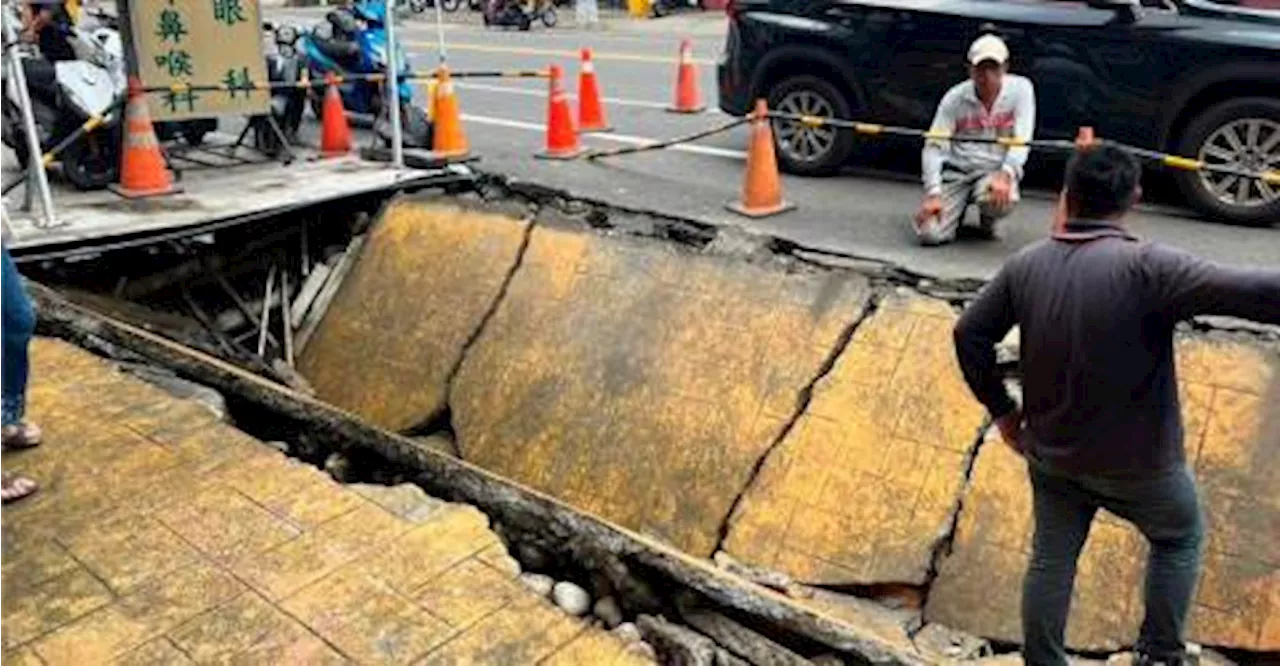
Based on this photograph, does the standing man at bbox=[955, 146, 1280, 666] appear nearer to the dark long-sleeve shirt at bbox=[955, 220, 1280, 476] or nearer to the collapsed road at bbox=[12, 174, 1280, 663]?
the dark long-sleeve shirt at bbox=[955, 220, 1280, 476]

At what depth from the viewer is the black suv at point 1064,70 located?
21.7 feet

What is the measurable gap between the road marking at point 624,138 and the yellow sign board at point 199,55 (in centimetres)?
303

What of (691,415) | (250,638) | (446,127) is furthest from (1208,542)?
(446,127)

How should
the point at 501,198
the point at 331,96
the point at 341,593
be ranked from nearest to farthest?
the point at 341,593, the point at 501,198, the point at 331,96

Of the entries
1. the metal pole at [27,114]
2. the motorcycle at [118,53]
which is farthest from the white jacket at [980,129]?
the motorcycle at [118,53]

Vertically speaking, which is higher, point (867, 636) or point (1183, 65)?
point (1183, 65)

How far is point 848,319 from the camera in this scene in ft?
16.9

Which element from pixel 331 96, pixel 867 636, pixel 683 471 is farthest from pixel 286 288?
pixel 867 636

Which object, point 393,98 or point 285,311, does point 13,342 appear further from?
point 393,98

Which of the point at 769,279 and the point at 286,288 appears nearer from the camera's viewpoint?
the point at 769,279

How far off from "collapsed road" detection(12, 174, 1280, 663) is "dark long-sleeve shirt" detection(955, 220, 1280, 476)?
0.78m

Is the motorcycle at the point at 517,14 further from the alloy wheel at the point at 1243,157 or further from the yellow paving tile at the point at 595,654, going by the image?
the yellow paving tile at the point at 595,654

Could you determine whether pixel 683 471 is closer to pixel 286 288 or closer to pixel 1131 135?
pixel 286 288

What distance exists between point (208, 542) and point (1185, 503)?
3002 millimetres
